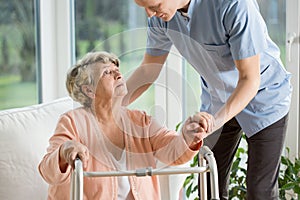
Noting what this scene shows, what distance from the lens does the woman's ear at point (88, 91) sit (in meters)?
1.73

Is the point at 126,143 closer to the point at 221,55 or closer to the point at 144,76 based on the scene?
the point at 144,76

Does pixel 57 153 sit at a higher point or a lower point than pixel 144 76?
lower

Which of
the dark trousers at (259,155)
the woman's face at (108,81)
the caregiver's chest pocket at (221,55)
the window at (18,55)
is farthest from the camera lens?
the window at (18,55)

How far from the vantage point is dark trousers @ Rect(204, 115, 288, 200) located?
2.04 meters

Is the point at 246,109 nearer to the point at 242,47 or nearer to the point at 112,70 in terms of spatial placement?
the point at 242,47

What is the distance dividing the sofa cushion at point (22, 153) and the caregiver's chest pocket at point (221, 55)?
722 millimetres

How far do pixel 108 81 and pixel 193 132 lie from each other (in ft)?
0.87

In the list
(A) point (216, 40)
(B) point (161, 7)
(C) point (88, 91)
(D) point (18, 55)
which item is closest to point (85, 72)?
(C) point (88, 91)

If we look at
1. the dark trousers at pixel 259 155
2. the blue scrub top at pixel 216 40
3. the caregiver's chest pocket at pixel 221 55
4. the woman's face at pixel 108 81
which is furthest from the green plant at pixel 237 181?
the woman's face at pixel 108 81

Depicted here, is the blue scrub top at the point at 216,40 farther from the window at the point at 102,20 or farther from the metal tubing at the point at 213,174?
the window at the point at 102,20

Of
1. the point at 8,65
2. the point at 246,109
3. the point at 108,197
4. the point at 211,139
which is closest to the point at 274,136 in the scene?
the point at 246,109

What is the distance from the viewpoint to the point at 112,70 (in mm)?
1735

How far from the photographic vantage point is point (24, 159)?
216 cm

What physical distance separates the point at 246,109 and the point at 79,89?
57 cm
